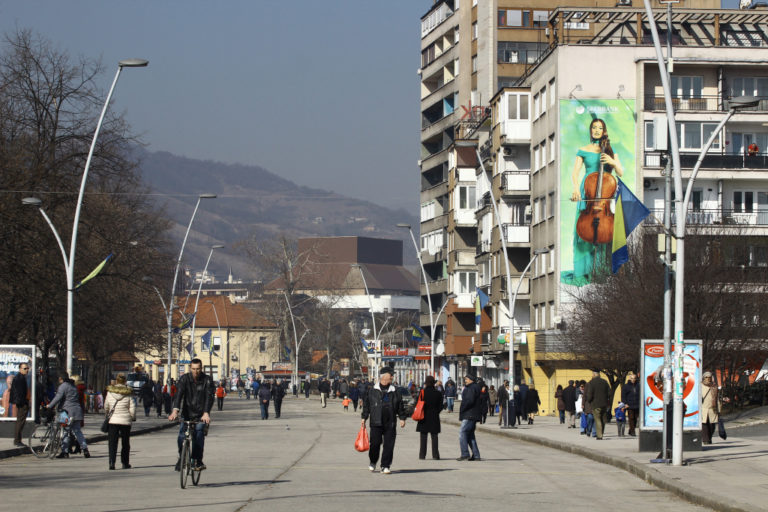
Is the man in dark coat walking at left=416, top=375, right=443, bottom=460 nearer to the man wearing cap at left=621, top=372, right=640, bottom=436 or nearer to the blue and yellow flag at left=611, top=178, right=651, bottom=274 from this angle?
the blue and yellow flag at left=611, top=178, right=651, bottom=274

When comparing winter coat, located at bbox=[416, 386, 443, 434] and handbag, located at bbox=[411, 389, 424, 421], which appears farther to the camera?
winter coat, located at bbox=[416, 386, 443, 434]

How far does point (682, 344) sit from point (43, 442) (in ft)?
43.6

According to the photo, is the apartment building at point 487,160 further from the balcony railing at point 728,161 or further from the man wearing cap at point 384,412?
the man wearing cap at point 384,412

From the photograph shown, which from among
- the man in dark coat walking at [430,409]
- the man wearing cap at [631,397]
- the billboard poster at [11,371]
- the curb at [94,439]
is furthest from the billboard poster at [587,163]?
the man in dark coat walking at [430,409]

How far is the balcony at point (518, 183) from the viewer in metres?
69.6

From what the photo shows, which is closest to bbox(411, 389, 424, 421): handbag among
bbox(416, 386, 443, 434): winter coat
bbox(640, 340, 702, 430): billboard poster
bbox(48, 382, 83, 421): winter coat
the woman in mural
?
bbox(416, 386, 443, 434): winter coat

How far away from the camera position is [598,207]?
204 feet

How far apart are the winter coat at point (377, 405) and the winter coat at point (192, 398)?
3270mm

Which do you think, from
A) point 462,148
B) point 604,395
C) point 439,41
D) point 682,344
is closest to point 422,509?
point 682,344

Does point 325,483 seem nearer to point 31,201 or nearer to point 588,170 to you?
point 31,201

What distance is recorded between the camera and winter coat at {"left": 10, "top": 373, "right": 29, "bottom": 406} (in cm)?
2783

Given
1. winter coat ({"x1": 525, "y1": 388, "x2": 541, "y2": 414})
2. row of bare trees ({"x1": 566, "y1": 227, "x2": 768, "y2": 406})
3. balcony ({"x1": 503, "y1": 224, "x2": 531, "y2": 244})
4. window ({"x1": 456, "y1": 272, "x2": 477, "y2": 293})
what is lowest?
winter coat ({"x1": 525, "y1": 388, "x2": 541, "y2": 414})

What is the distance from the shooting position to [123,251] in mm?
46844

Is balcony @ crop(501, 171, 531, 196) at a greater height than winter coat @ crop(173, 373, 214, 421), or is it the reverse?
balcony @ crop(501, 171, 531, 196)
